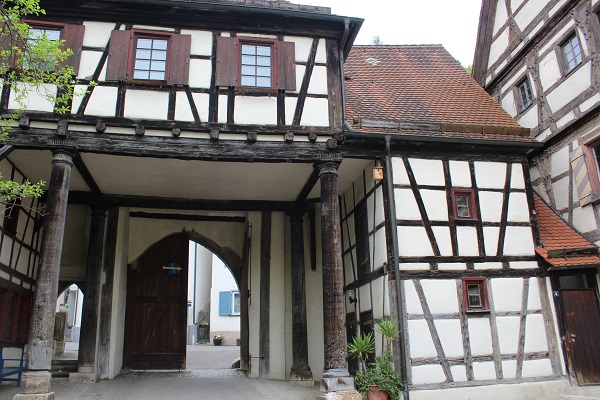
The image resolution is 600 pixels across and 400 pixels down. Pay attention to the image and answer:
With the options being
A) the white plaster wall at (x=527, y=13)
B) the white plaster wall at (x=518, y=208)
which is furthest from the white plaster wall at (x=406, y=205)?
the white plaster wall at (x=527, y=13)

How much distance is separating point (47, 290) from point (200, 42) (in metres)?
5.21

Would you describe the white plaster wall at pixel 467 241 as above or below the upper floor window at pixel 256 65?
below

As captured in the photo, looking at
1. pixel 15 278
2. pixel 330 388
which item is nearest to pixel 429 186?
pixel 330 388

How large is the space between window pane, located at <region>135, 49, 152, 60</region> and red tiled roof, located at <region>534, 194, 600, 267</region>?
847cm

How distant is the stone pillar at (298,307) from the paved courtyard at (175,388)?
0.58 m

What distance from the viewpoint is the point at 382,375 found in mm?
9078

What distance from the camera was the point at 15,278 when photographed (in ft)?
36.3

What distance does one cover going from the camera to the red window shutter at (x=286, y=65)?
392 inches

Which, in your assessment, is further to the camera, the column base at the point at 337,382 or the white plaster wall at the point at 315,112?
the white plaster wall at the point at 315,112

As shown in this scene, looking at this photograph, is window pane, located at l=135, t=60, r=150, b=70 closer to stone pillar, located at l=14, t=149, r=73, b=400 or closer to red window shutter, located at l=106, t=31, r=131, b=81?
red window shutter, located at l=106, t=31, r=131, b=81

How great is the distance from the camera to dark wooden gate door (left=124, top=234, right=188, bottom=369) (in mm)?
13289

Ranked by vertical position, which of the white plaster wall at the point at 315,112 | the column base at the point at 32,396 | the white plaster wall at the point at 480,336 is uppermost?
the white plaster wall at the point at 315,112

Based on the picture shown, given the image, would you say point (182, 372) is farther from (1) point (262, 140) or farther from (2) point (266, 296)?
(1) point (262, 140)

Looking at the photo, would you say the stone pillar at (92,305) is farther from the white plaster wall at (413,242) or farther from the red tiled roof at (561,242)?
the red tiled roof at (561,242)
